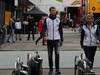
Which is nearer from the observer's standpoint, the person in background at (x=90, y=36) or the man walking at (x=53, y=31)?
the person in background at (x=90, y=36)

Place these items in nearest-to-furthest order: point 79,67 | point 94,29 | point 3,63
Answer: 1. point 79,67
2. point 94,29
3. point 3,63

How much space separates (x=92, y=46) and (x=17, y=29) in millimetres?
13181

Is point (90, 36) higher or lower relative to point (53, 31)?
lower

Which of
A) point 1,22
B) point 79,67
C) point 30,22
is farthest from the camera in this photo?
point 30,22

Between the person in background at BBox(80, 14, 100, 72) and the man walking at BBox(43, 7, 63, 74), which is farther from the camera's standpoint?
the man walking at BBox(43, 7, 63, 74)

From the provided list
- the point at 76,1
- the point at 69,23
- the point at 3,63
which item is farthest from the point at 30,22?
the point at 69,23

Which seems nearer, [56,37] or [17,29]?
[56,37]

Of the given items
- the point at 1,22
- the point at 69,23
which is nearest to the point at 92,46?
the point at 1,22

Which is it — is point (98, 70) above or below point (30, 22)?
below

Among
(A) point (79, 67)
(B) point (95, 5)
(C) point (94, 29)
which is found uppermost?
(B) point (95, 5)

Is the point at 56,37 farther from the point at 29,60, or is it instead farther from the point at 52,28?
the point at 29,60

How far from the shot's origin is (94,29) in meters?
7.50

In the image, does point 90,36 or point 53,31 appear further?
point 53,31

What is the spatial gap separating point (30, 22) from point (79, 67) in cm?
1606
